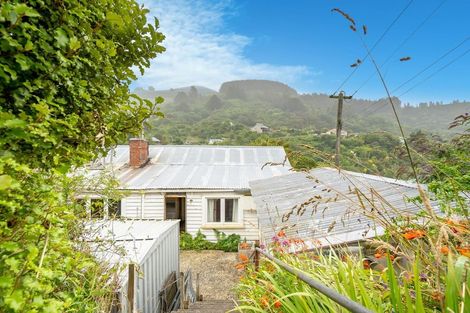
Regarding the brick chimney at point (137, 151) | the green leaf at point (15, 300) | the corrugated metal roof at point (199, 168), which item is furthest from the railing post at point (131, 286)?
the brick chimney at point (137, 151)

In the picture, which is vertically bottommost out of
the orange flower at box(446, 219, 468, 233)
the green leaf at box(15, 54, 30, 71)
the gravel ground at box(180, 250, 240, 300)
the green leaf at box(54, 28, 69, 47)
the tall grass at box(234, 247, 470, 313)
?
the gravel ground at box(180, 250, 240, 300)

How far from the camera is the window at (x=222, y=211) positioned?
48.6 ft

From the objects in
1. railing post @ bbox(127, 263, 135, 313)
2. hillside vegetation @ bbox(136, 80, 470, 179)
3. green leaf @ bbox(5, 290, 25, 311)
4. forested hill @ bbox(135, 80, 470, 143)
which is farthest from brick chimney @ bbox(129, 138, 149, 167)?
green leaf @ bbox(5, 290, 25, 311)

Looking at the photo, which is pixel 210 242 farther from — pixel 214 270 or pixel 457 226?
pixel 457 226

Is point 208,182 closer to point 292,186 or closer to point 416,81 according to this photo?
point 292,186

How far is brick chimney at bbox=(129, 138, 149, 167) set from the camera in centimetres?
1705

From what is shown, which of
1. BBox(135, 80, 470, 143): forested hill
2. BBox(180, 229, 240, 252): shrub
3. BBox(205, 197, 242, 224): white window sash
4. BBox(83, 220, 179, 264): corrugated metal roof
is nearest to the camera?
BBox(83, 220, 179, 264): corrugated metal roof

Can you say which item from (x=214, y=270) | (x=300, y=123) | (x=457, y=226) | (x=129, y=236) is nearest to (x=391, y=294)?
(x=457, y=226)

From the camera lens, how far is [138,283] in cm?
537

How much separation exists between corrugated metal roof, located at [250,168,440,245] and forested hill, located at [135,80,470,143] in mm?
1560

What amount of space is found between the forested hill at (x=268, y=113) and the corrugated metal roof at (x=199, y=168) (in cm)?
319

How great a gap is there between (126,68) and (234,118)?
76.1 m

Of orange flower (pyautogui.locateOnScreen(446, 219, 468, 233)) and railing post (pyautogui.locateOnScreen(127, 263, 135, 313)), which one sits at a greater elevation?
orange flower (pyautogui.locateOnScreen(446, 219, 468, 233))

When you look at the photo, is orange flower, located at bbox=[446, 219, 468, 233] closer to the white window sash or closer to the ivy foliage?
the ivy foliage
